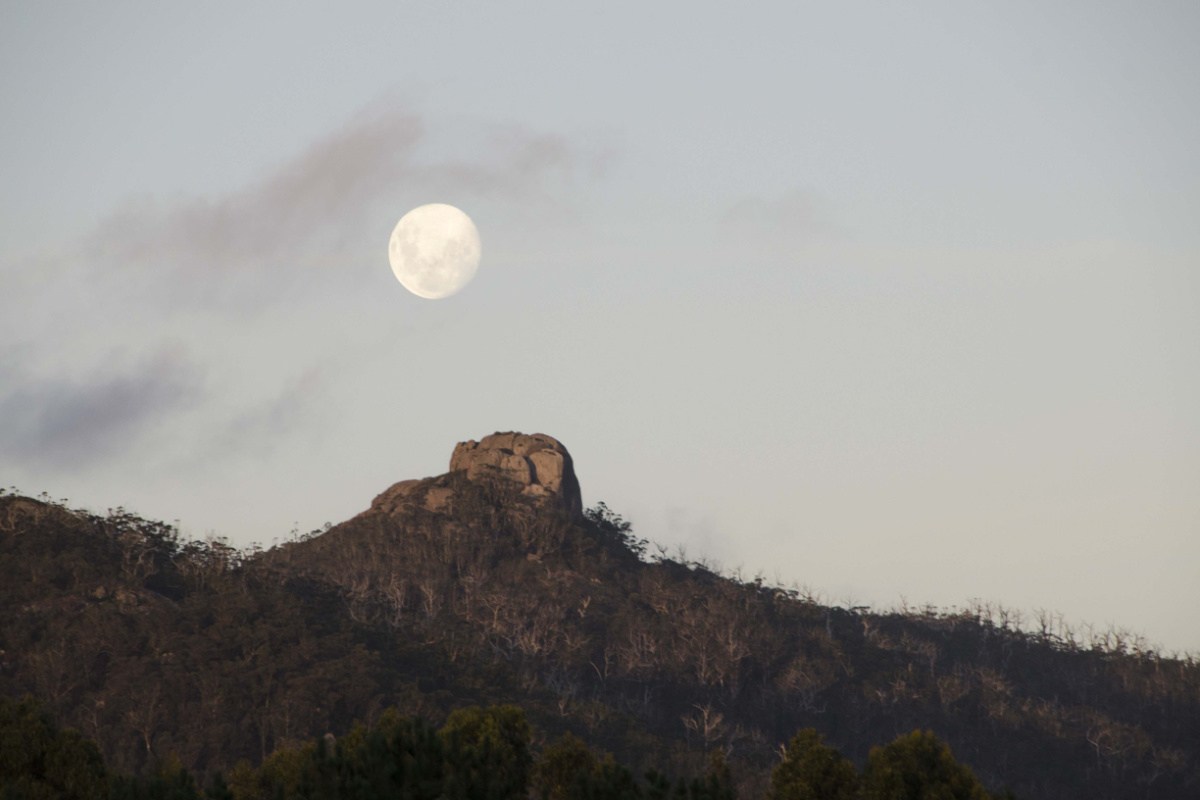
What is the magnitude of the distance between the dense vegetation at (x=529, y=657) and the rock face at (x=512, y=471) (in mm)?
2106

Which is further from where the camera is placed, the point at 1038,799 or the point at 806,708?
the point at 806,708

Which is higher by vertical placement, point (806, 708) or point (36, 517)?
point (36, 517)

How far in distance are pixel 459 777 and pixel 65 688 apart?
49.7 meters

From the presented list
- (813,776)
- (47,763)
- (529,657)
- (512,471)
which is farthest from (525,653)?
(47,763)

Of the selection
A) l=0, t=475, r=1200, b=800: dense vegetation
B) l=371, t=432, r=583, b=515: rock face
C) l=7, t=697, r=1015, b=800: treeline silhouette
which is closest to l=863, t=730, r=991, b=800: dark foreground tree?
l=7, t=697, r=1015, b=800: treeline silhouette

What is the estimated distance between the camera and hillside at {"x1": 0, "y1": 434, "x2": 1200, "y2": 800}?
70.5 m

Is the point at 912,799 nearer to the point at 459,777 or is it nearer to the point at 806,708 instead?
the point at 459,777

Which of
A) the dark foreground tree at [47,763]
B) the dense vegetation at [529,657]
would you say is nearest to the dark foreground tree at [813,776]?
the dark foreground tree at [47,763]

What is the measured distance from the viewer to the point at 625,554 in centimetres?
11869

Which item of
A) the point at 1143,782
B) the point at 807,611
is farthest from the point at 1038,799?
the point at 807,611

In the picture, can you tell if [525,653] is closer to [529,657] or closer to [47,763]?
[529,657]

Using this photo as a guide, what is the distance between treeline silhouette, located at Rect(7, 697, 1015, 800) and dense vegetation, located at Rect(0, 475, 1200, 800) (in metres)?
24.9

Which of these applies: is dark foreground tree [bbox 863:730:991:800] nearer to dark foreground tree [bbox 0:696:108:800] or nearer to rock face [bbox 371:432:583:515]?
dark foreground tree [bbox 0:696:108:800]

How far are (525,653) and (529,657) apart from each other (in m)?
0.54
